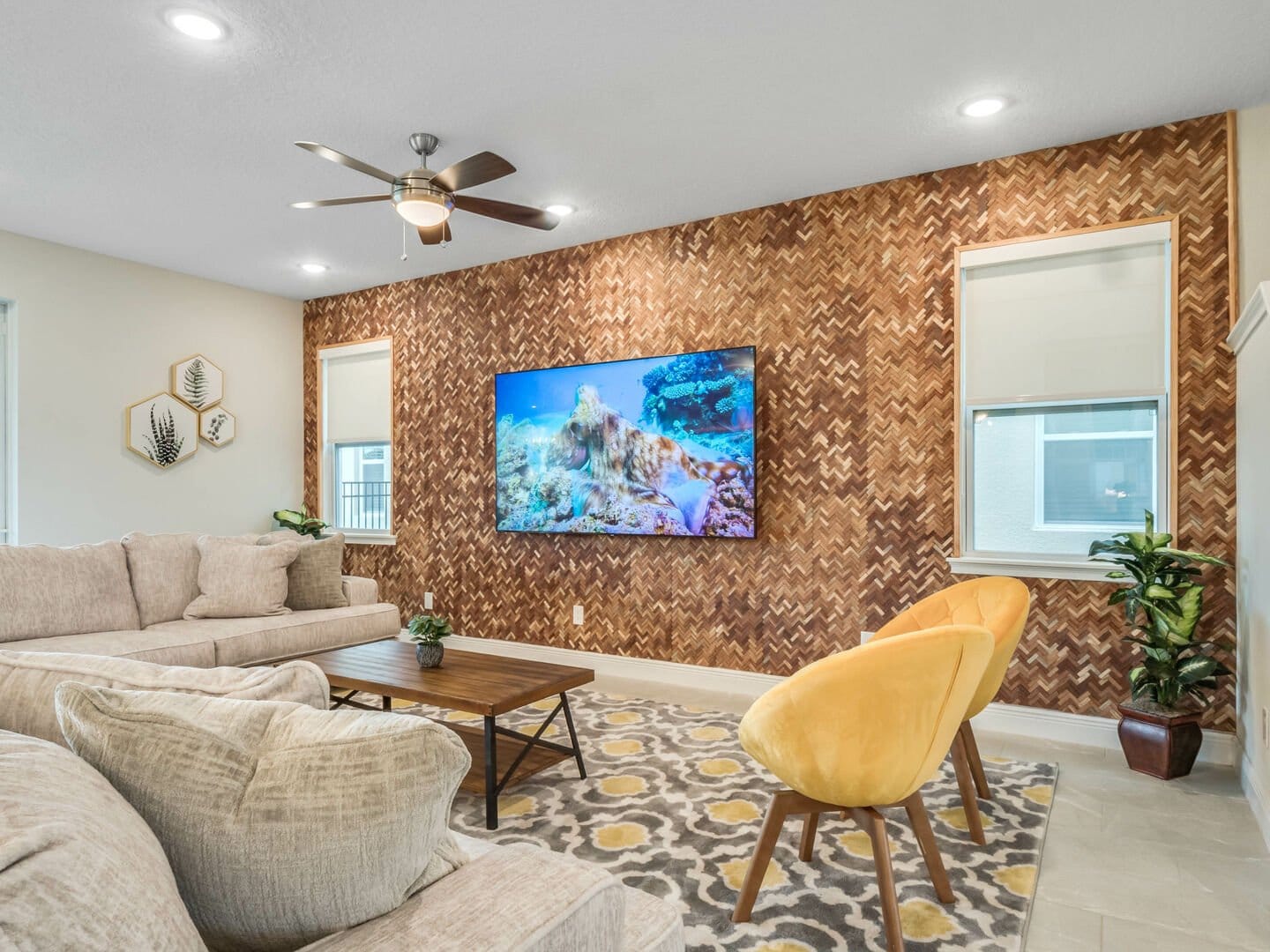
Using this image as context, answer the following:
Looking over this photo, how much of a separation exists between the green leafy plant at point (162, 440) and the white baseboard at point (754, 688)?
7.92 ft

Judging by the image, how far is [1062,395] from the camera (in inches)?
145

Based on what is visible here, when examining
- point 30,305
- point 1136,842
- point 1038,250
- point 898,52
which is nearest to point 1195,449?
point 1038,250

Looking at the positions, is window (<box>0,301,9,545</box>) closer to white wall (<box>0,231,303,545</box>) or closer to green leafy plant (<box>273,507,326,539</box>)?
white wall (<box>0,231,303,545</box>)

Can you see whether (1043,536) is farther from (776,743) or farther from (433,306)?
(433,306)

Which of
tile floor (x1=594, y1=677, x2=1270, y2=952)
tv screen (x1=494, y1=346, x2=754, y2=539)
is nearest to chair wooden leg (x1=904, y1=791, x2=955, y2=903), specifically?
tile floor (x1=594, y1=677, x2=1270, y2=952)

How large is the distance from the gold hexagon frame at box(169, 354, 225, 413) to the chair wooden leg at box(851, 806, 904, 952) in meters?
5.62

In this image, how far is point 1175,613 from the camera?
123 inches

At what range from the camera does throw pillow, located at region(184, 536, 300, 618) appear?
4.12m

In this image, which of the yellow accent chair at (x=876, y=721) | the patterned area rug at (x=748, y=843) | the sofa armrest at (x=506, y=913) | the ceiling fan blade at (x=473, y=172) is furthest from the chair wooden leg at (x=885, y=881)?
the ceiling fan blade at (x=473, y=172)

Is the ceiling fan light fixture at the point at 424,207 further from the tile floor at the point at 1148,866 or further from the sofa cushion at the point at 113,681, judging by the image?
the tile floor at the point at 1148,866

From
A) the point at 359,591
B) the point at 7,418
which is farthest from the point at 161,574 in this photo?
the point at 7,418

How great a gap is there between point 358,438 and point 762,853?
5132mm

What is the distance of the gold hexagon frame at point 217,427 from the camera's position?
5.86 metres

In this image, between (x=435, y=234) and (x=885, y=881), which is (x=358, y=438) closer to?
(x=435, y=234)
